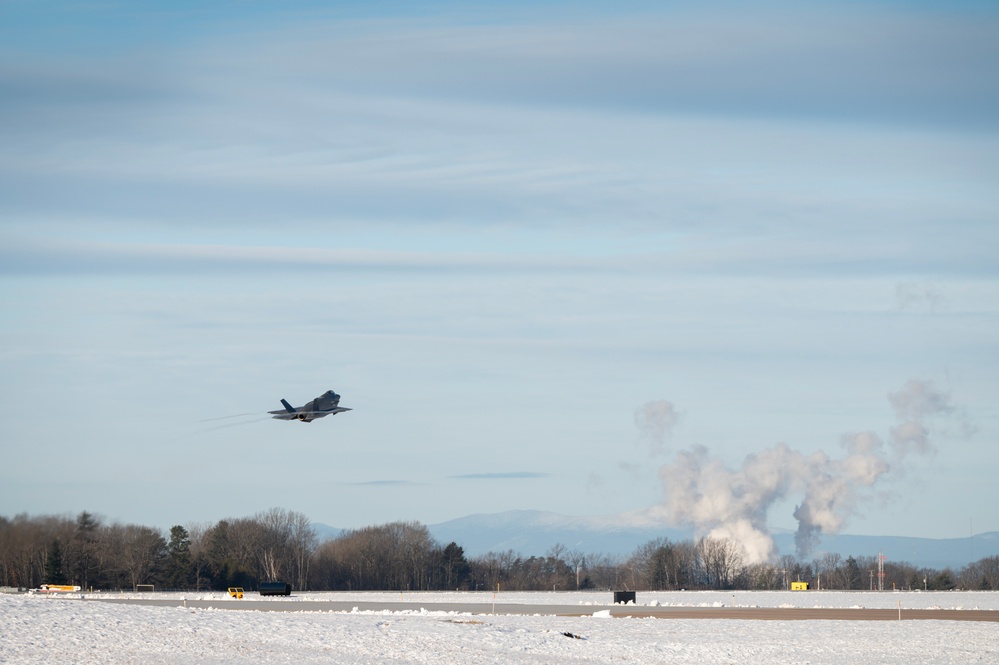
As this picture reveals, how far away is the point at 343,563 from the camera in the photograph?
145250 mm

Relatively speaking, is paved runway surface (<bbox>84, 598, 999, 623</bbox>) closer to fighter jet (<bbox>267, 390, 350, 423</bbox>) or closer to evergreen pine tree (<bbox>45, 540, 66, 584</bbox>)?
fighter jet (<bbox>267, 390, 350, 423</bbox>)

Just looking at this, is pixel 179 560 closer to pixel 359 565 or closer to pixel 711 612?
pixel 359 565

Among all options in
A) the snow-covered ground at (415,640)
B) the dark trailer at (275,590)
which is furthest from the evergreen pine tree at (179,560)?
the snow-covered ground at (415,640)

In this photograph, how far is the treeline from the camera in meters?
111

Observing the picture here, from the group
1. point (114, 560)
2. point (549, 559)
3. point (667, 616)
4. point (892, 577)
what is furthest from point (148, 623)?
point (892, 577)

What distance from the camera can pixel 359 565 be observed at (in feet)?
476

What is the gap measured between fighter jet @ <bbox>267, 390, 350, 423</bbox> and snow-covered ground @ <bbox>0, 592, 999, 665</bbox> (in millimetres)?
18724

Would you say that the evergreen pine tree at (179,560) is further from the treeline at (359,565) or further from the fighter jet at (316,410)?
the fighter jet at (316,410)

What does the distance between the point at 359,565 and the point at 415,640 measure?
355 feet

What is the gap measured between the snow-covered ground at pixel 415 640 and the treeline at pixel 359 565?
7006 cm

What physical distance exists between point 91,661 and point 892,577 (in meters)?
158

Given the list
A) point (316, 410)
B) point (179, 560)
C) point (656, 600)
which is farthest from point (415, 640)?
point (179, 560)

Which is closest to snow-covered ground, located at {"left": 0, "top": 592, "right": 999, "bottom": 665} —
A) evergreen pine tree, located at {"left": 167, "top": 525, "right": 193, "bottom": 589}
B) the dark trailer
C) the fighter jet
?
the fighter jet

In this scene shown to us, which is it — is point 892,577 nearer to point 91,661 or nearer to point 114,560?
point 114,560
